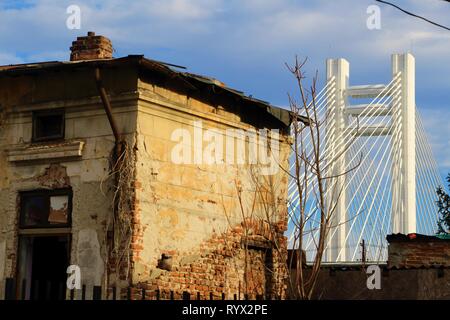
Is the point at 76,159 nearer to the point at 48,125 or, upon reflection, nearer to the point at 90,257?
the point at 48,125

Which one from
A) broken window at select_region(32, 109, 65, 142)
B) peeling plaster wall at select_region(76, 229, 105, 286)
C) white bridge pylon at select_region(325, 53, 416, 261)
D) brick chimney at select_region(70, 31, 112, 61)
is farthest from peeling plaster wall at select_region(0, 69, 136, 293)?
white bridge pylon at select_region(325, 53, 416, 261)

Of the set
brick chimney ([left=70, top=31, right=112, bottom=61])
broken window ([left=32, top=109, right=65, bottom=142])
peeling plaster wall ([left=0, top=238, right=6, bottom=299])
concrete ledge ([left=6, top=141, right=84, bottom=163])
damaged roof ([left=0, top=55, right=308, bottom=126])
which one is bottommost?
peeling plaster wall ([left=0, top=238, right=6, bottom=299])

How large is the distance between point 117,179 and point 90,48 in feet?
10.0

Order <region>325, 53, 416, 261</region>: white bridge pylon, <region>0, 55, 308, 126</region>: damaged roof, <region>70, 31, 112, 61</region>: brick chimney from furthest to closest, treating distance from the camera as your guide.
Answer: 1. <region>325, 53, 416, 261</region>: white bridge pylon
2. <region>70, 31, 112, 61</region>: brick chimney
3. <region>0, 55, 308, 126</region>: damaged roof

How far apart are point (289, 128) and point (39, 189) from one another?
5.36m

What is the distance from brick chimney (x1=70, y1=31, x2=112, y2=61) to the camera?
15.3 meters

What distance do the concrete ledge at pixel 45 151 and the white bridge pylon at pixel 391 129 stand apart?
52.6ft

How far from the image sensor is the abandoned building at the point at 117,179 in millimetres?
13328

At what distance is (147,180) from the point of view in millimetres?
13539

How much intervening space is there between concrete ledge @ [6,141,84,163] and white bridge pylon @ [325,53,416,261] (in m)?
16.0

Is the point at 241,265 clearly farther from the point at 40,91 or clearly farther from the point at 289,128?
the point at 40,91

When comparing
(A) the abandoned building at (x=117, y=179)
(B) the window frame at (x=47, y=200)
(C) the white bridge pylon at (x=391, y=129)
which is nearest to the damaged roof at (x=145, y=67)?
(A) the abandoned building at (x=117, y=179)

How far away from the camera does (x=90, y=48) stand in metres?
15.3

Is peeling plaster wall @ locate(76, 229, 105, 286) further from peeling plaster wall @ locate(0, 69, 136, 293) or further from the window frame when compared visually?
the window frame
